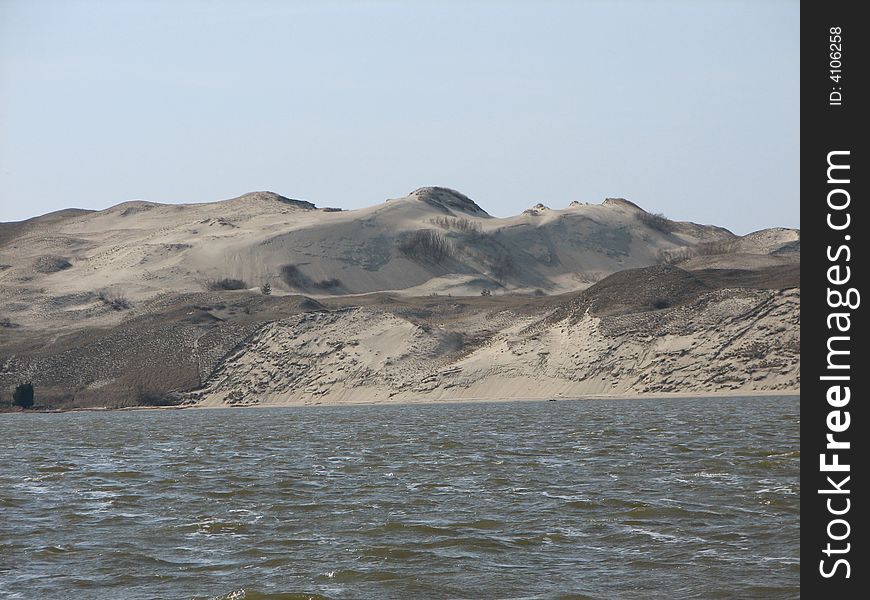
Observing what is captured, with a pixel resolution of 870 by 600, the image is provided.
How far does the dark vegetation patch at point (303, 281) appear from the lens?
115500mm

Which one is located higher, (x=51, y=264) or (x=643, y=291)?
(x=51, y=264)

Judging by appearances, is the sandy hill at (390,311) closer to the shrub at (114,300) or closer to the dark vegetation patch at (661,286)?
the dark vegetation patch at (661,286)

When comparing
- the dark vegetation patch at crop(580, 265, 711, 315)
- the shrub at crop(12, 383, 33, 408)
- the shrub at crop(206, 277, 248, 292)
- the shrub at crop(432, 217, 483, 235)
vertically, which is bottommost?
the shrub at crop(12, 383, 33, 408)

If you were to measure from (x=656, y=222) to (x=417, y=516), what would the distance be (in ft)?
448

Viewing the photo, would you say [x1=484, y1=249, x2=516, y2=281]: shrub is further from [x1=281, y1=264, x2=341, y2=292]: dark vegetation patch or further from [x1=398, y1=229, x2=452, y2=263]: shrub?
[x1=281, y1=264, x2=341, y2=292]: dark vegetation patch

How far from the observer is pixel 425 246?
127125 millimetres

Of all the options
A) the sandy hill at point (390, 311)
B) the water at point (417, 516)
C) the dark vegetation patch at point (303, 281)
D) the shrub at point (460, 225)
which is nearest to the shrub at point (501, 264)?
the sandy hill at point (390, 311)

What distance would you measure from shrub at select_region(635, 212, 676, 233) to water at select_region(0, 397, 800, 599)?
375 feet

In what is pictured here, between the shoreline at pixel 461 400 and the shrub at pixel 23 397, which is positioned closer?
the shoreline at pixel 461 400

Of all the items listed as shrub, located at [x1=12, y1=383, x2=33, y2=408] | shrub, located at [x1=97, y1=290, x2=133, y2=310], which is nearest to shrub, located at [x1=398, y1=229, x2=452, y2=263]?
shrub, located at [x1=97, y1=290, x2=133, y2=310]

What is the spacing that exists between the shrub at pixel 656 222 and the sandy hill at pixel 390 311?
134 inches

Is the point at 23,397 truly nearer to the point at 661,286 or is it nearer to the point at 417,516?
the point at 661,286

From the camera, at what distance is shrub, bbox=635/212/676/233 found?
152 metres
